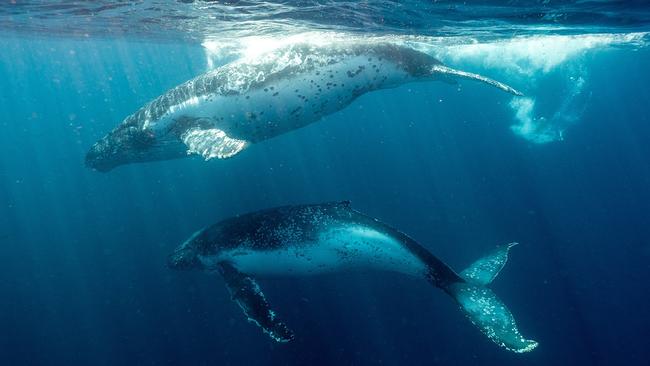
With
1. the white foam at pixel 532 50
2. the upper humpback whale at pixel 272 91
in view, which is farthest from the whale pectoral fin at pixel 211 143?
the white foam at pixel 532 50

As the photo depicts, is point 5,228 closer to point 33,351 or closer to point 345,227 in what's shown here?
point 33,351

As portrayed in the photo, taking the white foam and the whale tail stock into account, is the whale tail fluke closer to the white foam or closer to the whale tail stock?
the whale tail stock

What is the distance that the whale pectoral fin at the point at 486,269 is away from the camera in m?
7.93

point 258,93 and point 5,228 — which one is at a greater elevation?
point 258,93

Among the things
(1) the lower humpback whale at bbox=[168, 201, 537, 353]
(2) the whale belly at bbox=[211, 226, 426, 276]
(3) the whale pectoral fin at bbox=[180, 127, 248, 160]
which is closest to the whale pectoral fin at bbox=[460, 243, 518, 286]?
(1) the lower humpback whale at bbox=[168, 201, 537, 353]

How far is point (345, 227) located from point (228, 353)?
396 inches

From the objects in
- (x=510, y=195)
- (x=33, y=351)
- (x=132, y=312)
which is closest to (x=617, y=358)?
(x=510, y=195)

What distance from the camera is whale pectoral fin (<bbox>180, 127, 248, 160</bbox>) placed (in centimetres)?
797

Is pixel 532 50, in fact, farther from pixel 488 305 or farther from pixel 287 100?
pixel 488 305

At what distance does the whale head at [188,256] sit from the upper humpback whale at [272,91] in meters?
2.46

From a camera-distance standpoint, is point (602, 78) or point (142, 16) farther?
point (602, 78)

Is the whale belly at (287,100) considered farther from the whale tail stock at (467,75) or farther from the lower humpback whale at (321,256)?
the lower humpback whale at (321,256)

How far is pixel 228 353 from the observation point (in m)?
15.3


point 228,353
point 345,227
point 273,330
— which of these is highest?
point 345,227
